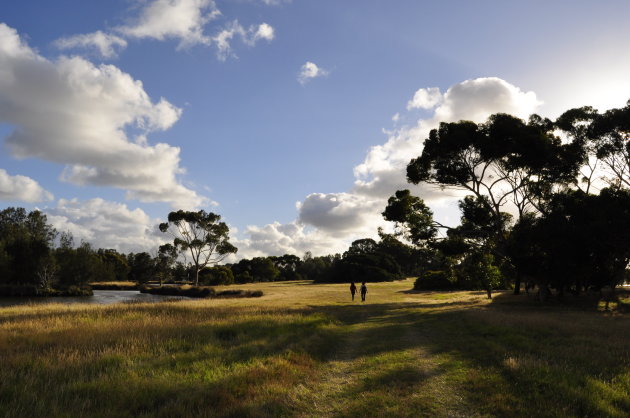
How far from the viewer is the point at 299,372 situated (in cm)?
933

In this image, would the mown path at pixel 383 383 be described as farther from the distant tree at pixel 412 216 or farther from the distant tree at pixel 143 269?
the distant tree at pixel 143 269

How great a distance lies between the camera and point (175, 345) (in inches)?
451

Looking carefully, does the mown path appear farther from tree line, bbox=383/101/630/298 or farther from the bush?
the bush

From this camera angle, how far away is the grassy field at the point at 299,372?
265 inches

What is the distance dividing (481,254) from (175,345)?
3610 cm

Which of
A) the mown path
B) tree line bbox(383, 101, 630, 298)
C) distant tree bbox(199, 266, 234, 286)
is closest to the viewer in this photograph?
the mown path

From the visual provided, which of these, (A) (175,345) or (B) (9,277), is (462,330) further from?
(B) (9,277)

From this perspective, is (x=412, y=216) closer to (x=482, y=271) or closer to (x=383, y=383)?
(x=482, y=271)

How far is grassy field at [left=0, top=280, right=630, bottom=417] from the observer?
672cm

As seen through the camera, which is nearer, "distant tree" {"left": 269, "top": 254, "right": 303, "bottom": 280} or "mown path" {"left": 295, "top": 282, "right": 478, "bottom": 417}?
"mown path" {"left": 295, "top": 282, "right": 478, "bottom": 417}

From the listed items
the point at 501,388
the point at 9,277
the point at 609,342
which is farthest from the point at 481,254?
the point at 9,277

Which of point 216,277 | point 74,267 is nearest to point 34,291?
point 74,267

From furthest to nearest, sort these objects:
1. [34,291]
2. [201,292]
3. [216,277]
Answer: [216,277] → [34,291] → [201,292]

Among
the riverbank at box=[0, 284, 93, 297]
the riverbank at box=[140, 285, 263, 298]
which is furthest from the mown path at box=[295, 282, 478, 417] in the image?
the riverbank at box=[0, 284, 93, 297]
